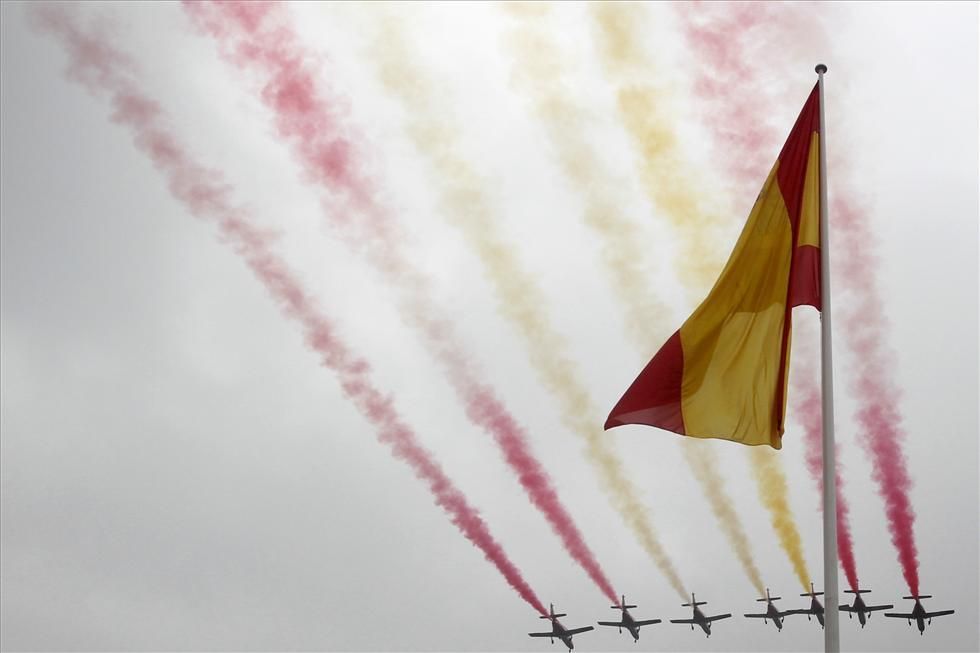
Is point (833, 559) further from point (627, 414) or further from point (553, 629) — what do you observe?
point (553, 629)

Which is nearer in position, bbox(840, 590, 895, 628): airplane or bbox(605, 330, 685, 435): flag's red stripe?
bbox(605, 330, 685, 435): flag's red stripe

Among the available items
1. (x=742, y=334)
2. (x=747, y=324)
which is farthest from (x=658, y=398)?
(x=747, y=324)

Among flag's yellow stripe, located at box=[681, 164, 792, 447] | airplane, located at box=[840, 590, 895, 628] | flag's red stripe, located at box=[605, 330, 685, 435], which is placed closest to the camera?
flag's yellow stripe, located at box=[681, 164, 792, 447]

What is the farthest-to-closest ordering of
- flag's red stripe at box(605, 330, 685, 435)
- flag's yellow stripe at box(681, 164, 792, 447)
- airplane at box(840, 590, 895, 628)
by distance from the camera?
airplane at box(840, 590, 895, 628) → flag's red stripe at box(605, 330, 685, 435) → flag's yellow stripe at box(681, 164, 792, 447)

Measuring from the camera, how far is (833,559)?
1600 cm

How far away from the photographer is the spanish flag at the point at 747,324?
18172mm

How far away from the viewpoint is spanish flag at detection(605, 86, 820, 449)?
18172 millimetres

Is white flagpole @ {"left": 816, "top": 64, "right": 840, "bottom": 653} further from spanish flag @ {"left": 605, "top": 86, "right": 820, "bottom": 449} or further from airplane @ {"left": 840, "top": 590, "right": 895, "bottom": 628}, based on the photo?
airplane @ {"left": 840, "top": 590, "right": 895, "bottom": 628}

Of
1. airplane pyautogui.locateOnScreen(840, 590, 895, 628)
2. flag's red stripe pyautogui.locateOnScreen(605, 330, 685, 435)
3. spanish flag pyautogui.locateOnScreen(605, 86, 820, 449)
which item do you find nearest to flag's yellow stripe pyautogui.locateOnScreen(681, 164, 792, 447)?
spanish flag pyautogui.locateOnScreen(605, 86, 820, 449)

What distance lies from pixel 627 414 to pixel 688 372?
126cm

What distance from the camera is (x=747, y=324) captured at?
18.5m

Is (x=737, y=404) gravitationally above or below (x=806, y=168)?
below

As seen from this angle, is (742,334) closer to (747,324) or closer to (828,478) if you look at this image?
(747,324)

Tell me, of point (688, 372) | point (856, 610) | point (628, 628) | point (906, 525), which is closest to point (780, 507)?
point (906, 525)
